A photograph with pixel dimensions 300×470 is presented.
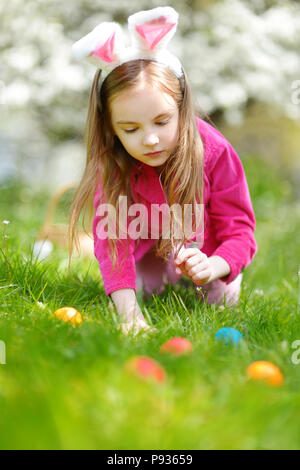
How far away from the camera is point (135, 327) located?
58.1 inches

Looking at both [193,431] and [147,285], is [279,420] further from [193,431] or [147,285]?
[147,285]

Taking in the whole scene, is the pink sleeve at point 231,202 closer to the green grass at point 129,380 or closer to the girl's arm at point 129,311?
the green grass at point 129,380

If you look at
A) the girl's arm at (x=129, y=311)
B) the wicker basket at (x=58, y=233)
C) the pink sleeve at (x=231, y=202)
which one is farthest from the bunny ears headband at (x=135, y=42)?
the wicker basket at (x=58, y=233)

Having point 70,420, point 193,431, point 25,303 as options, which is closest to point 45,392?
point 70,420

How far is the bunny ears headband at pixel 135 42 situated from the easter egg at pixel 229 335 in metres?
0.78

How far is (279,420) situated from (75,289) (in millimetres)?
968

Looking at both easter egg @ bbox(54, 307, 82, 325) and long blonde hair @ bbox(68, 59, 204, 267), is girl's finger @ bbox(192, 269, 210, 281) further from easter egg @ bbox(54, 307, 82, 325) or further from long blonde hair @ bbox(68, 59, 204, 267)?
easter egg @ bbox(54, 307, 82, 325)

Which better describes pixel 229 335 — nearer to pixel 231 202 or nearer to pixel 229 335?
pixel 229 335

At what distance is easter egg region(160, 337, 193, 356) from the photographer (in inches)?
47.4

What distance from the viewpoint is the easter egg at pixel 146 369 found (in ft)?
3.40

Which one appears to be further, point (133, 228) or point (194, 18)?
point (194, 18)

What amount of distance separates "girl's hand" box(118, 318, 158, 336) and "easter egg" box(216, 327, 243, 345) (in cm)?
18

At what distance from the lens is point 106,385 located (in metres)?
1.01

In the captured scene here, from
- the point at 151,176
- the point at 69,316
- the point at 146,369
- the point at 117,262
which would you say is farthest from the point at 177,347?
the point at 151,176
